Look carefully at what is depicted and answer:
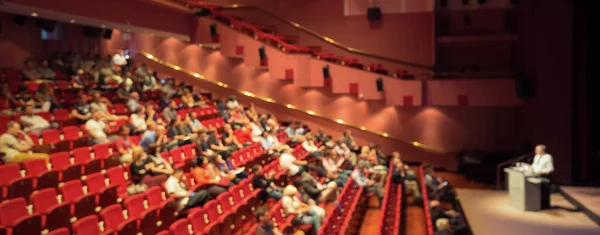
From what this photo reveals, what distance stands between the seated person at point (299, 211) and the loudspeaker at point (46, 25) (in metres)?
3.87

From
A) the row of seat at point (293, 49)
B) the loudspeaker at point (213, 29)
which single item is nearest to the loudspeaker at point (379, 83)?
the row of seat at point (293, 49)

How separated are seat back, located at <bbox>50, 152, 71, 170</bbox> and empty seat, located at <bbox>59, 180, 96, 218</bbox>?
1.18ft

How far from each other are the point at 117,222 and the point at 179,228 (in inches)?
11.8

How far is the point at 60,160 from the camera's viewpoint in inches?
128

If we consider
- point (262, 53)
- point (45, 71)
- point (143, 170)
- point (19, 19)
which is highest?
point (19, 19)

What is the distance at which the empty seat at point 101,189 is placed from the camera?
113 inches

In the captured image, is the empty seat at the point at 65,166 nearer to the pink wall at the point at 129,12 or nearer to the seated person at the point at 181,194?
the seated person at the point at 181,194

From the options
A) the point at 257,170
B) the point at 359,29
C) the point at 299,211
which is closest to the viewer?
the point at 299,211

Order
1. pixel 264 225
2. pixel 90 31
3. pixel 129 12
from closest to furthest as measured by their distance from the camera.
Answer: pixel 264 225
pixel 129 12
pixel 90 31

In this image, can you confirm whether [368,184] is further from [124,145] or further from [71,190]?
[71,190]

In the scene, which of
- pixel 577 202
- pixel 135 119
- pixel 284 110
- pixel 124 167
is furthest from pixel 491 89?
pixel 124 167

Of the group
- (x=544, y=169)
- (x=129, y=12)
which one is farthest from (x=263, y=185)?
(x=129, y=12)

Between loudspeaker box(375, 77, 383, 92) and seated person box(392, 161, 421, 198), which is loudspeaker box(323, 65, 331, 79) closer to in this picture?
loudspeaker box(375, 77, 383, 92)

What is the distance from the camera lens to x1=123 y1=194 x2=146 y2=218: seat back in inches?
110
